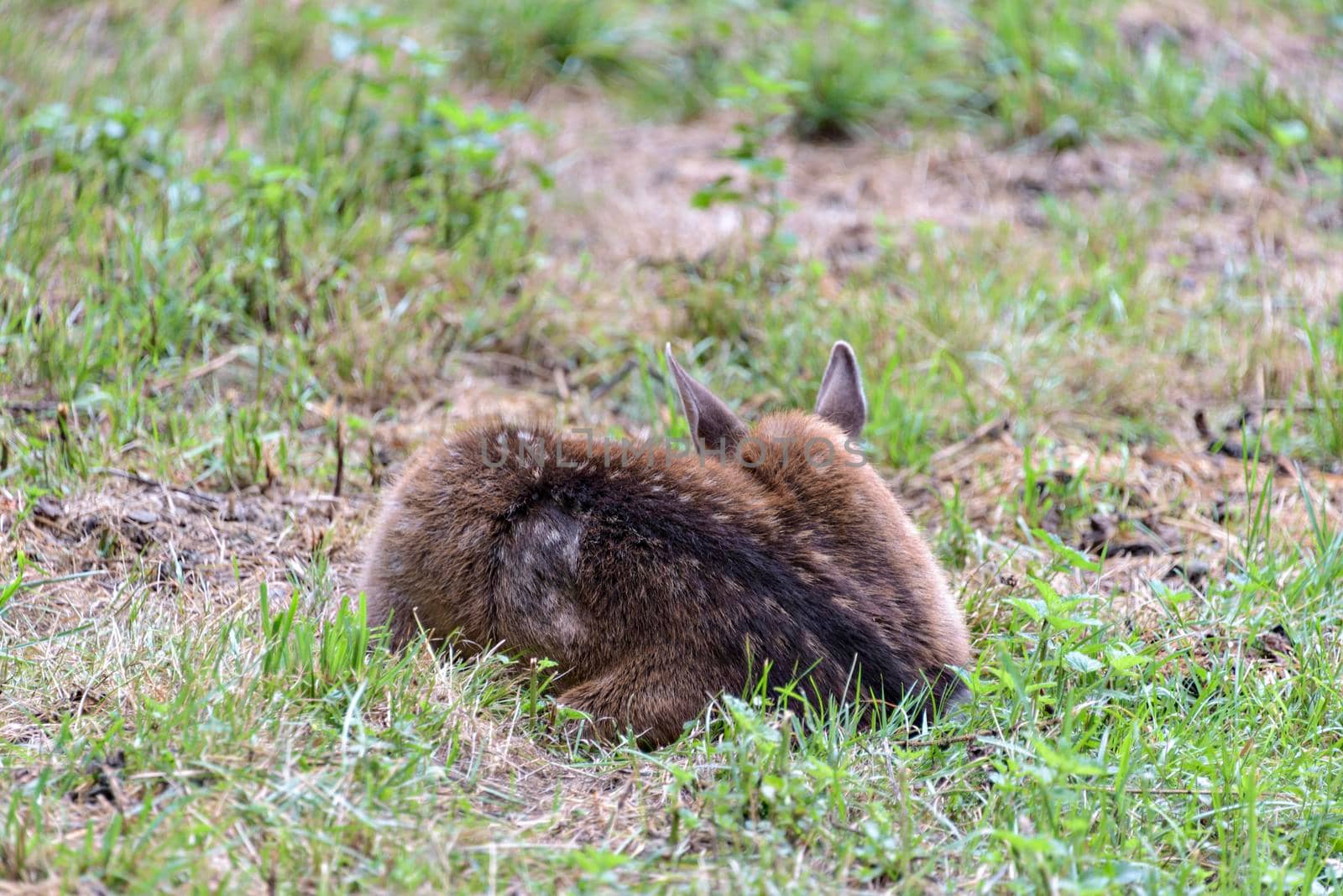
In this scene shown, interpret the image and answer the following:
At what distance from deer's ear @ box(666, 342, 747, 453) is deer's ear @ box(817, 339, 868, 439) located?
35cm

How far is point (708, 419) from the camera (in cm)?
385

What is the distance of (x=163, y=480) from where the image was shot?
4.32 metres

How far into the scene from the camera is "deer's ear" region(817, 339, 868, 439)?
4.13 m

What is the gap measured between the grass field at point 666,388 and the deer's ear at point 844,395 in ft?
1.83

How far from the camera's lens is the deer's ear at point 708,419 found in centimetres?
382

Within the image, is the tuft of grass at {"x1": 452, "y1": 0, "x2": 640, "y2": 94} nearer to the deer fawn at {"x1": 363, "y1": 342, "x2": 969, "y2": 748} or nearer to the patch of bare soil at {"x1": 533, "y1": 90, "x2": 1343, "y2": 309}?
the patch of bare soil at {"x1": 533, "y1": 90, "x2": 1343, "y2": 309}

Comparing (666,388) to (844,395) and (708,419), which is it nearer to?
(844,395)

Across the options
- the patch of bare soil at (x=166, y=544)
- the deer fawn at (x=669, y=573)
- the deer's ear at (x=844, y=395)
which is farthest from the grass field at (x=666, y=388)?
the deer's ear at (x=844, y=395)

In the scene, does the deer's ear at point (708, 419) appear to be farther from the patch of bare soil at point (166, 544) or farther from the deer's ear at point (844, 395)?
the patch of bare soil at point (166, 544)

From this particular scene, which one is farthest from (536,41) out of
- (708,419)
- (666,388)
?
(708,419)

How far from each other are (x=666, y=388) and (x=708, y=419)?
143cm

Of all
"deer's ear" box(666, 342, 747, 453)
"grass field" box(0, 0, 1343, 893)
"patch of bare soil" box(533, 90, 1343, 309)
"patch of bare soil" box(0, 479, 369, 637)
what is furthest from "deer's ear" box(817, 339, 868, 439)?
"patch of bare soil" box(533, 90, 1343, 309)

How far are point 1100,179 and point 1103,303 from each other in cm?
181

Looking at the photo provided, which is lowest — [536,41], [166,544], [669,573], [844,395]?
[166,544]
